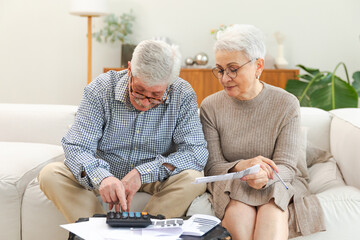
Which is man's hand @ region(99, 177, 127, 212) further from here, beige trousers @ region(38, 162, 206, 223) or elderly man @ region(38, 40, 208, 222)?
beige trousers @ region(38, 162, 206, 223)

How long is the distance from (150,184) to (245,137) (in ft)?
1.53

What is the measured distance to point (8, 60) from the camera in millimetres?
5500

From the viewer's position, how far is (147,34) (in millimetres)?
5270

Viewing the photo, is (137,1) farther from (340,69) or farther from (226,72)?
(226,72)

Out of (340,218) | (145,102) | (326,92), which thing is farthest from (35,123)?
(326,92)

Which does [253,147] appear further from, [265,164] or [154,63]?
[154,63]

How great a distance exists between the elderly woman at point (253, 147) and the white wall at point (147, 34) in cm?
298

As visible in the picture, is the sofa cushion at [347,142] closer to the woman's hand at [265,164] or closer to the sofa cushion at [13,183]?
the woman's hand at [265,164]

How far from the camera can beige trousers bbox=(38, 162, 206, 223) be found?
197 cm

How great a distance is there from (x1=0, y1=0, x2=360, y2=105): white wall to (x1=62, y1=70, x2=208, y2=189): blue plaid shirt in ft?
10.1

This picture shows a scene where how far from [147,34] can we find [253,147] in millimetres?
3293

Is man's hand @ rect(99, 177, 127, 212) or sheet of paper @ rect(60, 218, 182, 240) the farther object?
man's hand @ rect(99, 177, 127, 212)

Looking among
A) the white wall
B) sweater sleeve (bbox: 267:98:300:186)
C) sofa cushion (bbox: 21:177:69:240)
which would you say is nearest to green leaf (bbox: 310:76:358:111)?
the white wall

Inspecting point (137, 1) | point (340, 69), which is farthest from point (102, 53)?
point (340, 69)
